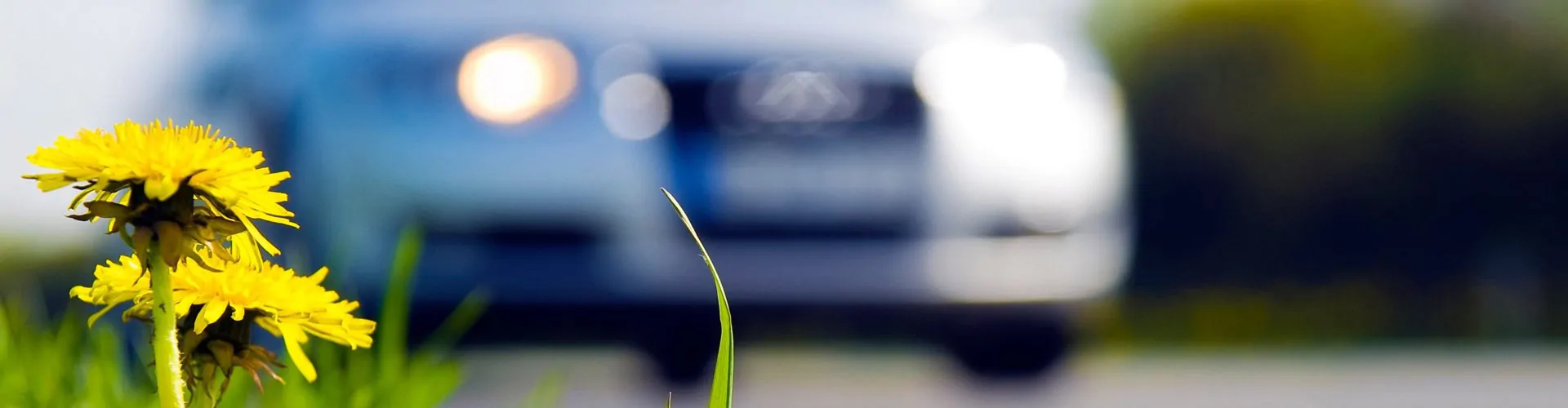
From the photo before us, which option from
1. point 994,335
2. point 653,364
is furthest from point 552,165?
point 994,335

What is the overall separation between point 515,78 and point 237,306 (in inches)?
174

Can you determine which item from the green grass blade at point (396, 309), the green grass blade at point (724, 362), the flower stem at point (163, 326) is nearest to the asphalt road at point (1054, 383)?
the green grass blade at point (396, 309)

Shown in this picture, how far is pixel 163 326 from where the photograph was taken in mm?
1189

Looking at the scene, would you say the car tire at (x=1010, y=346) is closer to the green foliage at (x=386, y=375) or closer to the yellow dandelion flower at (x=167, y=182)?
the green foliage at (x=386, y=375)

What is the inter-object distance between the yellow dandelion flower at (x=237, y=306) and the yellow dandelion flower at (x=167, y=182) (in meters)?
0.06

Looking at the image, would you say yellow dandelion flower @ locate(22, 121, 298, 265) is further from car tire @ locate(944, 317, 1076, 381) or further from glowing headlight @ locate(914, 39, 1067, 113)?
car tire @ locate(944, 317, 1076, 381)

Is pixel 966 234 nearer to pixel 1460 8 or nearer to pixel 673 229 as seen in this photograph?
pixel 673 229

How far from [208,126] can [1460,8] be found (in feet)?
49.0

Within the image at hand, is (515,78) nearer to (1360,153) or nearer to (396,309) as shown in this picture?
(396,309)

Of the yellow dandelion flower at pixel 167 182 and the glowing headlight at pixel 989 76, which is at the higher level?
the glowing headlight at pixel 989 76

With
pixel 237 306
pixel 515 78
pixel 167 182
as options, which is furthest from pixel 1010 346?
pixel 167 182

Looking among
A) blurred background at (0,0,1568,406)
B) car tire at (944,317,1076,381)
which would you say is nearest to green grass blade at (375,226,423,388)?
blurred background at (0,0,1568,406)

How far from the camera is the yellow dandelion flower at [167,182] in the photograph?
3.72 ft

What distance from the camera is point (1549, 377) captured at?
281 inches
